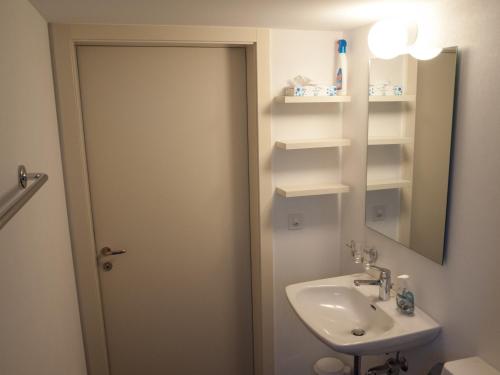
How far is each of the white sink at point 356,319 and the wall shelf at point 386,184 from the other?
485 mm

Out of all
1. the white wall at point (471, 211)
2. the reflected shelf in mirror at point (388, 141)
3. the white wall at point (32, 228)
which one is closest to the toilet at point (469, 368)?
the white wall at point (471, 211)

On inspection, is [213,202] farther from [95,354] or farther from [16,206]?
[16,206]

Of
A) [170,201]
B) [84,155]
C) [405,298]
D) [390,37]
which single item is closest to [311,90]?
[390,37]

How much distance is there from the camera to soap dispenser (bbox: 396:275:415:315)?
69.2 inches

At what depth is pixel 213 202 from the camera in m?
2.36

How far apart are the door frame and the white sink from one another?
1.20 feet

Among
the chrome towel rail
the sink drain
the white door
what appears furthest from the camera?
the white door

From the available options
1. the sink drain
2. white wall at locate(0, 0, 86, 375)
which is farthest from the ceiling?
the sink drain

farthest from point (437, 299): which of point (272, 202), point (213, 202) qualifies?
point (213, 202)

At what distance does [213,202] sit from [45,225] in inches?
39.5

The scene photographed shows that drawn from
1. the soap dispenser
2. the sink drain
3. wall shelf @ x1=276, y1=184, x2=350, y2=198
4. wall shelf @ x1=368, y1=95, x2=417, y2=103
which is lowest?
the sink drain

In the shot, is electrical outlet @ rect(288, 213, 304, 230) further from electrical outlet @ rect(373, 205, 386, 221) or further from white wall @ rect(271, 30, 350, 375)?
electrical outlet @ rect(373, 205, 386, 221)

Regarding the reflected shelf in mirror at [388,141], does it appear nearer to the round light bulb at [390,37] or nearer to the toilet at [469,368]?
the round light bulb at [390,37]

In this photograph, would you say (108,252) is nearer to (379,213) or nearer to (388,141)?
(379,213)
